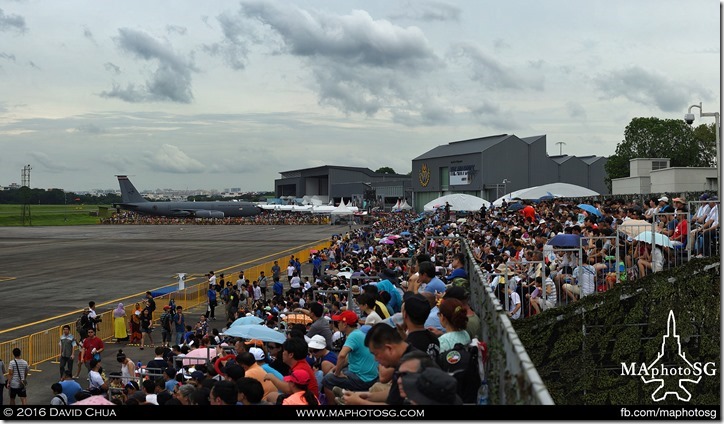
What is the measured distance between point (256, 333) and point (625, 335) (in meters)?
6.54

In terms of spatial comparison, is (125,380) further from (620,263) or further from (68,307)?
(68,307)

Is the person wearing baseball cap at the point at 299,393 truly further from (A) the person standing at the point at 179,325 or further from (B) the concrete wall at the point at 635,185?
(B) the concrete wall at the point at 635,185

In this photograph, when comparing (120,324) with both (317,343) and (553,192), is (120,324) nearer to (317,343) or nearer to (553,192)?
(317,343)

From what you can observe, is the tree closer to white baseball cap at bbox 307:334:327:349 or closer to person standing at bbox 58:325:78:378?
person standing at bbox 58:325:78:378

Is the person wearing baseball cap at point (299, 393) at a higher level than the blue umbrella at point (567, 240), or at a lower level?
lower

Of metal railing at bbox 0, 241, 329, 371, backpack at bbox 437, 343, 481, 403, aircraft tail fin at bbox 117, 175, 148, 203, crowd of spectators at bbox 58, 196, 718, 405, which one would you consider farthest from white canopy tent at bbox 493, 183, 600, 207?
aircraft tail fin at bbox 117, 175, 148, 203

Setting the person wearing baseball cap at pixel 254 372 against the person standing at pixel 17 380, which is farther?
the person standing at pixel 17 380

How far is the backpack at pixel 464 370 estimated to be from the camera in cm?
561

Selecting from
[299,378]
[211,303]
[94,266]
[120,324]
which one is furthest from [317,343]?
[94,266]

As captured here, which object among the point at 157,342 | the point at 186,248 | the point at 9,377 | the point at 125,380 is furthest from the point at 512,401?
the point at 186,248

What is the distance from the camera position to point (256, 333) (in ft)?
32.7

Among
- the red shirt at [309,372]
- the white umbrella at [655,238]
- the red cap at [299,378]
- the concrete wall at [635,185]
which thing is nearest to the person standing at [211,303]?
the white umbrella at [655,238]

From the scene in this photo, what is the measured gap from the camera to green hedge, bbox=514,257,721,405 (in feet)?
37.4

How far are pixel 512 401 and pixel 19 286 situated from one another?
31.8 meters
